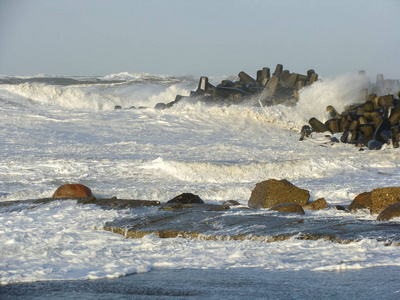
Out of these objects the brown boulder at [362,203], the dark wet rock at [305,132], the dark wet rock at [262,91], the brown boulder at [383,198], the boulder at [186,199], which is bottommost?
the boulder at [186,199]

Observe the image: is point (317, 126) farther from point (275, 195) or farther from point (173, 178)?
point (275, 195)

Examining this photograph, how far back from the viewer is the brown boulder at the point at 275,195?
9312 millimetres

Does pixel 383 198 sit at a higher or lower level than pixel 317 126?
lower

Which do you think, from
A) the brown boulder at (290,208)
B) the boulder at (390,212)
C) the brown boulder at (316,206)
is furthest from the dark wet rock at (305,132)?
the boulder at (390,212)

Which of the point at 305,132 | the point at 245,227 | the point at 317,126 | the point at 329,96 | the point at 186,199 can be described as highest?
the point at 329,96

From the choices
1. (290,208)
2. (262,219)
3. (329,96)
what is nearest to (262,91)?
(329,96)

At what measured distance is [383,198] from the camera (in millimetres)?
8117

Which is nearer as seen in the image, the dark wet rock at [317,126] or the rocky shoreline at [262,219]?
the rocky shoreline at [262,219]

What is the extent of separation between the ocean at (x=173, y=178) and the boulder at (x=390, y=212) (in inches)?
6.6

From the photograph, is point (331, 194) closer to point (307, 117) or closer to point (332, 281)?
point (332, 281)

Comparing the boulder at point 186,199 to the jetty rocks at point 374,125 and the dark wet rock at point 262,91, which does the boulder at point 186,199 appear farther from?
the dark wet rock at point 262,91

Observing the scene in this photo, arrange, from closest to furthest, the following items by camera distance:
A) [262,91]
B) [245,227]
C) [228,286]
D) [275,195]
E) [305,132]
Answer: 1. [228,286]
2. [245,227]
3. [275,195]
4. [305,132]
5. [262,91]

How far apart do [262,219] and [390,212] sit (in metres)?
1.56

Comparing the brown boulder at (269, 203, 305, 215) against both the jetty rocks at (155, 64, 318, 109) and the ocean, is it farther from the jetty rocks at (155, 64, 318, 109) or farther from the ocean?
the jetty rocks at (155, 64, 318, 109)
